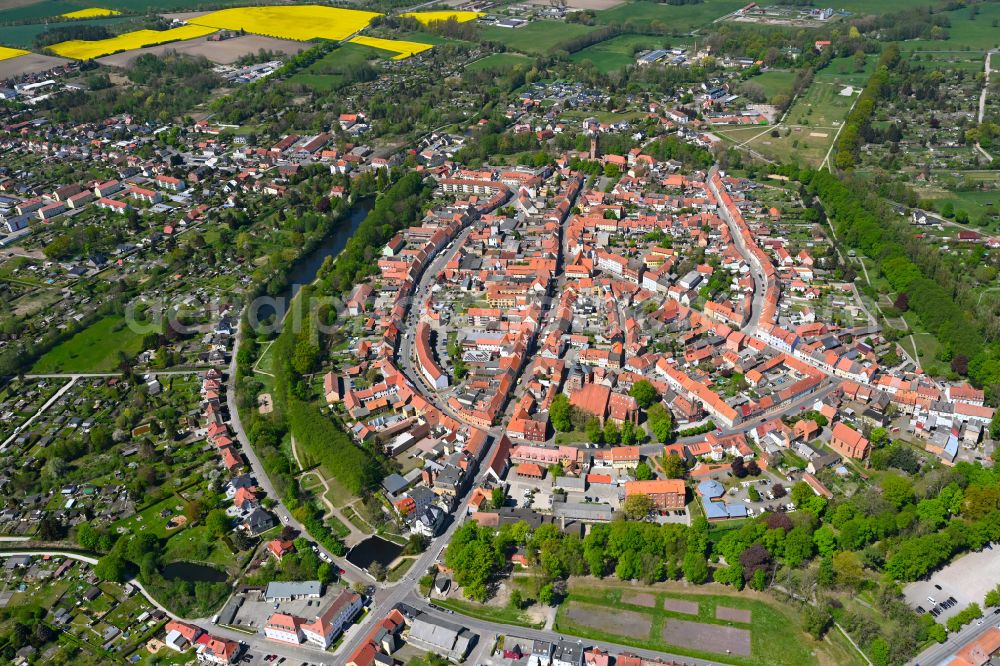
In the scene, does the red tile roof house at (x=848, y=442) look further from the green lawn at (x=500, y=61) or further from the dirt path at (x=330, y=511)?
the green lawn at (x=500, y=61)

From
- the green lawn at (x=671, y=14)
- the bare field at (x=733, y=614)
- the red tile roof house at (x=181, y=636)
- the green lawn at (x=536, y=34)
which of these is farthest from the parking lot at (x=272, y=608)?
the green lawn at (x=671, y=14)

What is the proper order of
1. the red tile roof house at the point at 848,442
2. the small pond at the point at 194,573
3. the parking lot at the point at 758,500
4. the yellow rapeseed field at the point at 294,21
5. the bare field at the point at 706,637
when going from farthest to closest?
the yellow rapeseed field at the point at 294,21
the red tile roof house at the point at 848,442
the parking lot at the point at 758,500
the small pond at the point at 194,573
the bare field at the point at 706,637

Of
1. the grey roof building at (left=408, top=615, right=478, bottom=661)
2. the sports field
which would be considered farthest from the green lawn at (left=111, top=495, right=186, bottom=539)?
the sports field

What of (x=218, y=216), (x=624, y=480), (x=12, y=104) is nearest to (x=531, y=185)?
(x=218, y=216)

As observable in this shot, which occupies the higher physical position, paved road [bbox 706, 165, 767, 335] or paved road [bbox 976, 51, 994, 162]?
paved road [bbox 976, 51, 994, 162]

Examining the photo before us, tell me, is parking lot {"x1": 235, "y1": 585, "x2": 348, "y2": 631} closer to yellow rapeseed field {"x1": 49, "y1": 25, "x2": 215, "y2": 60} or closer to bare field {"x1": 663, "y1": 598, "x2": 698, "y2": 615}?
bare field {"x1": 663, "y1": 598, "x2": 698, "y2": 615}
